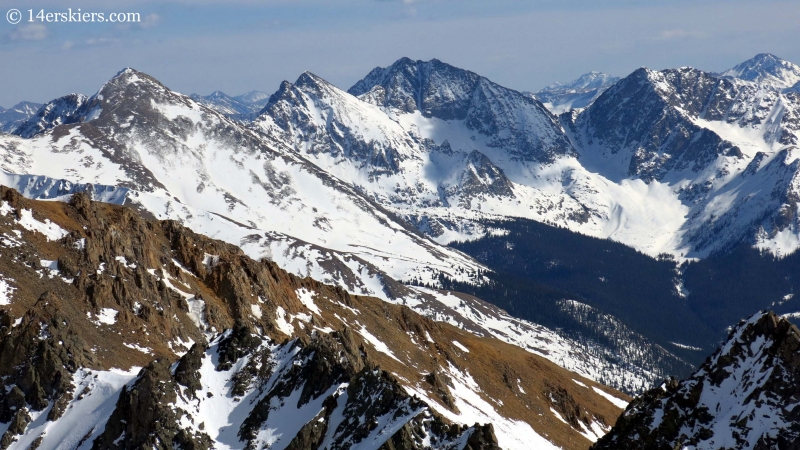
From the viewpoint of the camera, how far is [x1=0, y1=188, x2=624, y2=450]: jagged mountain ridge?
75.7m

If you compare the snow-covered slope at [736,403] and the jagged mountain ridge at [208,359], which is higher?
the snow-covered slope at [736,403]

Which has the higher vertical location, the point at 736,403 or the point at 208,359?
the point at 736,403

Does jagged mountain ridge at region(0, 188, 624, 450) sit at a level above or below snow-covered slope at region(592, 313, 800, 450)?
below

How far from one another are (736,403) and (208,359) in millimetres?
56325

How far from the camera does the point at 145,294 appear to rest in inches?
4397

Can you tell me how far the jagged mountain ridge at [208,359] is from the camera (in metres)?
75.7

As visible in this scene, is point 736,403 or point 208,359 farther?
point 208,359

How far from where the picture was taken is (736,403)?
183 feet

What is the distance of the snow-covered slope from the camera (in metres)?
52.9

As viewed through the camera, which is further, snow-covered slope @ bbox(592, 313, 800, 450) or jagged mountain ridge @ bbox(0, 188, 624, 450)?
jagged mountain ridge @ bbox(0, 188, 624, 450)

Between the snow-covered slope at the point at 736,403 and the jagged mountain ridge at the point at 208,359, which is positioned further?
the jagged mountain ridge at the point at 208,359

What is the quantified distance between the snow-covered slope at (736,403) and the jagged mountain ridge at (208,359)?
12.6 meters

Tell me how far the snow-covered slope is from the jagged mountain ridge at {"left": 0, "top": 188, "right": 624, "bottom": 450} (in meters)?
12.6

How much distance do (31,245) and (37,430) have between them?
34.6 metres
